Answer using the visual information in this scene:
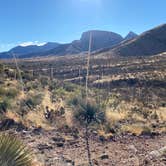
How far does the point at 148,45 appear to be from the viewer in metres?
94.8

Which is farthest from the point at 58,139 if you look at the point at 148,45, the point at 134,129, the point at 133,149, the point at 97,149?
the point at 148,45

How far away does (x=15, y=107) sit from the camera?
39.9ft

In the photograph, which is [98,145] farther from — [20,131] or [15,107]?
[15,107]

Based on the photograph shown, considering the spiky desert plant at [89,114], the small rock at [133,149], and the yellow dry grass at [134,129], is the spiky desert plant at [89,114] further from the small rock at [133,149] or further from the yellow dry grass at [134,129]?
the small rock at [133,149]

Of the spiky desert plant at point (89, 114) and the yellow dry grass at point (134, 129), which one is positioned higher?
the spiky desert plant at point (89, 114)

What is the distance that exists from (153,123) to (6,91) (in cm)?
625

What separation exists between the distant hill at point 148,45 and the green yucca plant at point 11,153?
287 feet

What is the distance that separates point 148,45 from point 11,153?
9225cm

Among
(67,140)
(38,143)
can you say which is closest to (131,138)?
(67,140)

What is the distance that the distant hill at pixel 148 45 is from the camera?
92.1 meters

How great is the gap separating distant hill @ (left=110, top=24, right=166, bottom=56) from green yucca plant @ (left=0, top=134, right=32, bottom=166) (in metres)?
87.4

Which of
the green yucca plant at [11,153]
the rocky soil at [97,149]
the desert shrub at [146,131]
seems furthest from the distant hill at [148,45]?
the green yucca plant at [11,153]

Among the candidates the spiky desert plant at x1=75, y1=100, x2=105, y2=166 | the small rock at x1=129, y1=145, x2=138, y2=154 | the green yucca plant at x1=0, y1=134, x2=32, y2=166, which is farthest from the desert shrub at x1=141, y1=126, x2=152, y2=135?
the green yucca plant at x1=0, y1=134, x2=32, y2=166

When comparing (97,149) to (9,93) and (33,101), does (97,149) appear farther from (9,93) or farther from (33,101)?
(9,93)
